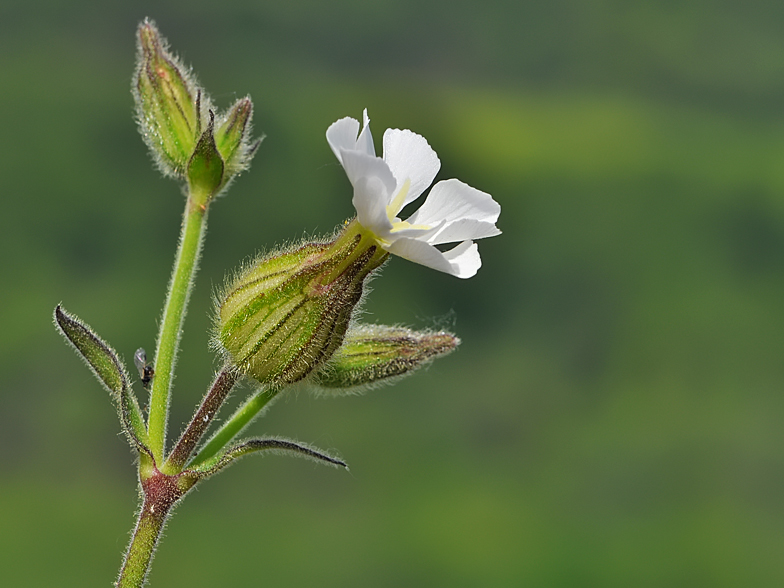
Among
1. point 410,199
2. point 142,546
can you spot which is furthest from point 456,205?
point 142,546

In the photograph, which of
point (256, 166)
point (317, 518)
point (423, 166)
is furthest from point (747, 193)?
point (423, 166)

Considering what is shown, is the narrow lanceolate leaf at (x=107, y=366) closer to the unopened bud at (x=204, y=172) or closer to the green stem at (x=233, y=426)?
the green stem at (x=233, y=426)

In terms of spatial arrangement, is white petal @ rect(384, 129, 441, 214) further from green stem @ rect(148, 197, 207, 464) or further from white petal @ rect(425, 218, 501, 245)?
green stem @ rect(148, 197, 207, 464)

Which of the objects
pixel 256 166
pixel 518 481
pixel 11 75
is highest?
pixel 11 75

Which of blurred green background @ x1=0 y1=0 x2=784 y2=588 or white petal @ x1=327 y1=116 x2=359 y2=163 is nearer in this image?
white petal @ x1=327 y1=116 x2=359 y2=163

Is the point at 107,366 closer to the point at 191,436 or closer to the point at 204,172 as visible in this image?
the point at 191,436

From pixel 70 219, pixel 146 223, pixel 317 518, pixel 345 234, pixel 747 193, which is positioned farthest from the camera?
pixel 747 193

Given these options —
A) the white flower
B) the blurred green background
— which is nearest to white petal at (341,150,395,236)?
the white flower

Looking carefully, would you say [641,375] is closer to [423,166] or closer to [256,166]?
[256,166]
